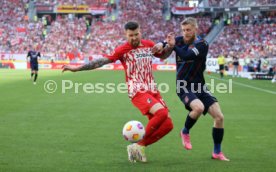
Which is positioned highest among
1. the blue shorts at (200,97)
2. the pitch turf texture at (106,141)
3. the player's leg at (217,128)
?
the blue shorts at (200,97)

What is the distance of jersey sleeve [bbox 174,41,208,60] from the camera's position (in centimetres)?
792

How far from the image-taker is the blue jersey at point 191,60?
798 centimetres

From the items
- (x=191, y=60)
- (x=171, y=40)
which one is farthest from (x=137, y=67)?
(x=191, y=60)

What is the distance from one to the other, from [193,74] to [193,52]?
16.6 inches

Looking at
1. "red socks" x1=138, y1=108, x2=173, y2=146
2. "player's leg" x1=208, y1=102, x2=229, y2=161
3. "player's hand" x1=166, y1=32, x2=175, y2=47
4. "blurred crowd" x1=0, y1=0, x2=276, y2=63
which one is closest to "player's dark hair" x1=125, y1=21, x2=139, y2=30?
"player's hand" x1=166, y1=32, x2=175, y2=47

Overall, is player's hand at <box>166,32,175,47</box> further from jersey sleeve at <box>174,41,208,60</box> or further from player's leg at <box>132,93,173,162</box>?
player's leg at <box>132,93,173,162</box>

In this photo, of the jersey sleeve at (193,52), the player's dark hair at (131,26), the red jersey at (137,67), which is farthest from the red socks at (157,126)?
the player's dark hair at (131,26)

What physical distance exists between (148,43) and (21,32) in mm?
56380

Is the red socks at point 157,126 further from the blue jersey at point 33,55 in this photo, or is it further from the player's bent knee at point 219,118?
the blue jersey at point 33,55

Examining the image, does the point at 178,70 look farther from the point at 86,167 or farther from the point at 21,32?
the point at 21,32

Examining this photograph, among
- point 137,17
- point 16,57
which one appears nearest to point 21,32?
point 16,57

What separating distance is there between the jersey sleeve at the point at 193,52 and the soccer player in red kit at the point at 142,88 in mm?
498

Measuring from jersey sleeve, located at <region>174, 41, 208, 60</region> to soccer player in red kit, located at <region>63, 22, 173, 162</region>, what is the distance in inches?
19.6

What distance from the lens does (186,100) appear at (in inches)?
319
